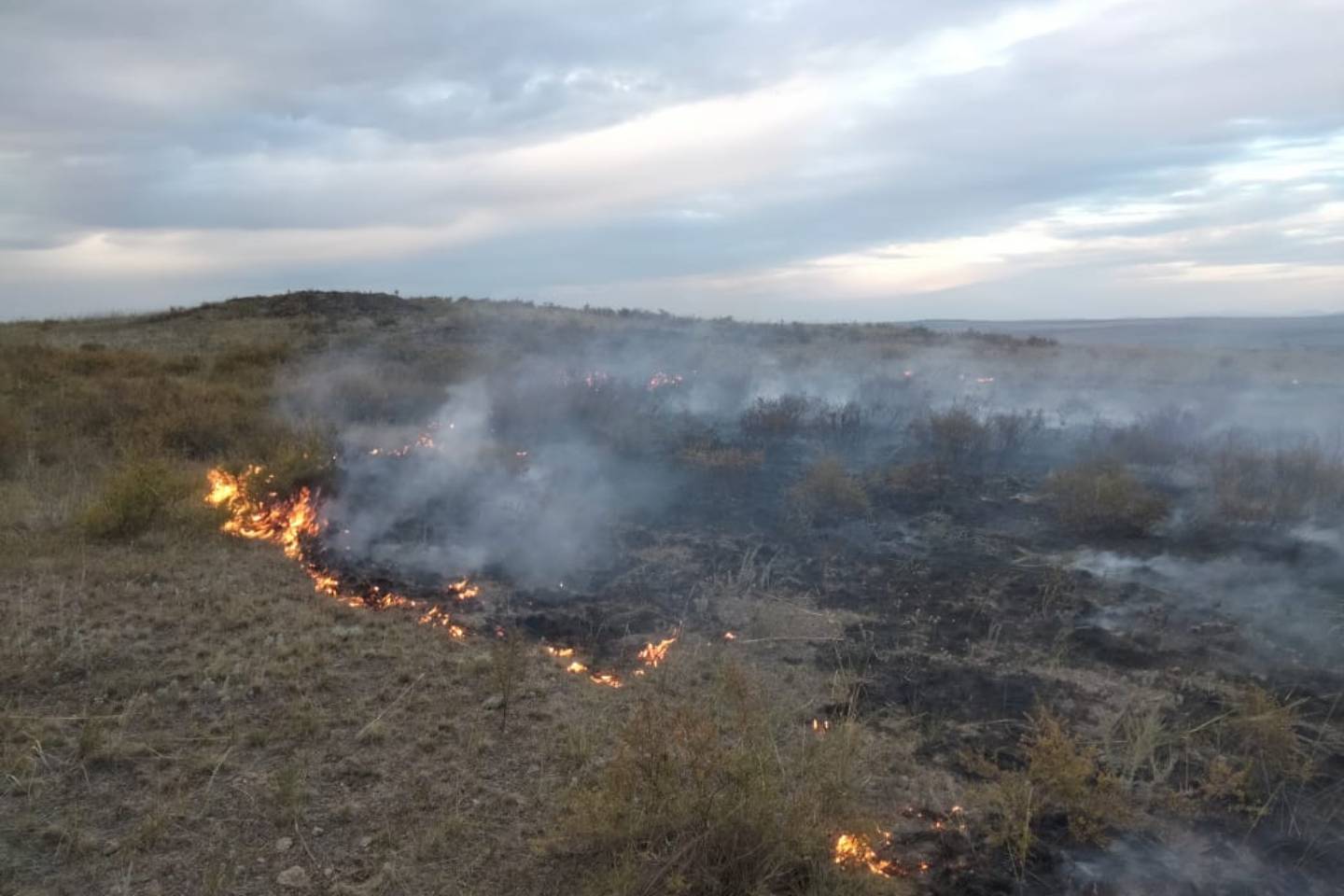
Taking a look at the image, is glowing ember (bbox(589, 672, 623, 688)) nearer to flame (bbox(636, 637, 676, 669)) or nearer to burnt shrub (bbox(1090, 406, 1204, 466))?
flame (bbox(636, 637, 676, 669))

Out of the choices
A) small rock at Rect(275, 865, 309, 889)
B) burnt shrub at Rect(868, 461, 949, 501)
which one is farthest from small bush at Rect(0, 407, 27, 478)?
burnt shrub at Rect(868, 461, 949, 501)

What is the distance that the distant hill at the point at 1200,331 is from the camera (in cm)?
3759

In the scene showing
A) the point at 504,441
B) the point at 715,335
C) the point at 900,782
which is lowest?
the point at 900,782

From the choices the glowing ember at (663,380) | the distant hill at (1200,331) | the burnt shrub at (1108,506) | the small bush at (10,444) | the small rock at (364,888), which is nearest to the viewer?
the small rock at (364,888)

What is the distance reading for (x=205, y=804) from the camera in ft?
12.1

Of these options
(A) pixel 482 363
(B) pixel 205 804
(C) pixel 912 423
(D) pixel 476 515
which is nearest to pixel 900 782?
(B) pixel 205 804

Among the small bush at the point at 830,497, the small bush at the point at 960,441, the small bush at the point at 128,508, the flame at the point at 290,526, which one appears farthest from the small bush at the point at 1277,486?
the small bush at the point at 128,508

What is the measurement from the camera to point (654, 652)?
17.9 feet

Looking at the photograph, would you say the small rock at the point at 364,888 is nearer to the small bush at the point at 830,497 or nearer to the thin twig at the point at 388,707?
the thin twig at the point at 388,707

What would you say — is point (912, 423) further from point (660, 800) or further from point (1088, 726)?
point (660, 800)

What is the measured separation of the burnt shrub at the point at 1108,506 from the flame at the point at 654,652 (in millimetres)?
4631

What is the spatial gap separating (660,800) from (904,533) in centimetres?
540

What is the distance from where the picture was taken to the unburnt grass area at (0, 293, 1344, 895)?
3.42 metres

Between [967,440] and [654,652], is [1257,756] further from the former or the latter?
[967,440]
